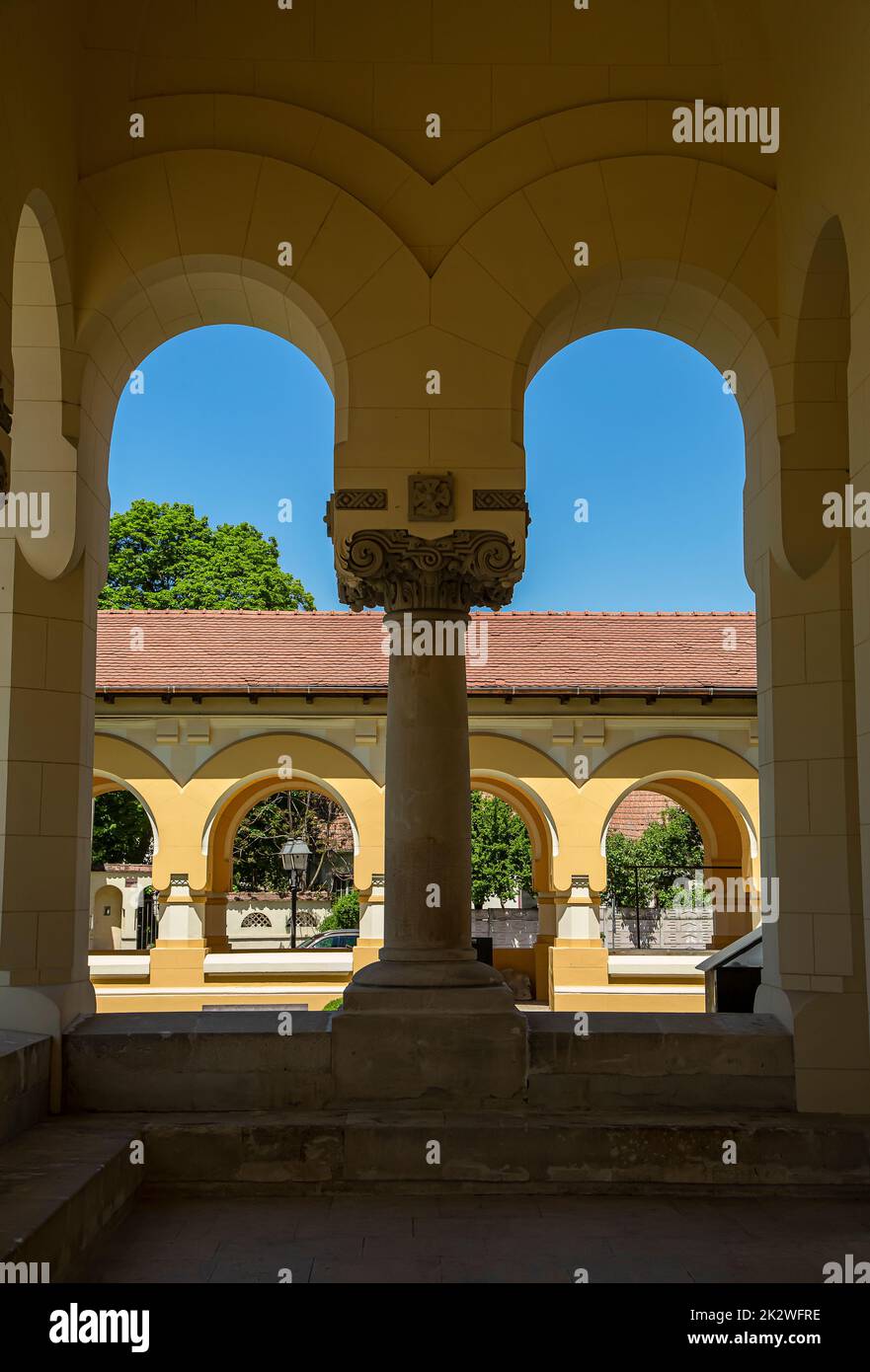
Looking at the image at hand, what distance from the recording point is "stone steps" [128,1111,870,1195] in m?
5.43

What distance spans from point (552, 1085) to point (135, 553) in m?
25.2

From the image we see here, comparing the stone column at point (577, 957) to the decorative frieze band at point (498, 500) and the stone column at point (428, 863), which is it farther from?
the decorative frieze band at point (498, 500)

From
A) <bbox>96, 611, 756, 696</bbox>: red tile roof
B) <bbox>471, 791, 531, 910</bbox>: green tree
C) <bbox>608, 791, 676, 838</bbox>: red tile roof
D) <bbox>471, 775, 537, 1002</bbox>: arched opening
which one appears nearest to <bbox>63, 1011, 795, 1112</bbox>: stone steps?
<bbox>96, 611, 756, 696</bbox>: red tile roof

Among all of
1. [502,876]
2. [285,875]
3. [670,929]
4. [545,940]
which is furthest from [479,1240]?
[502,876]

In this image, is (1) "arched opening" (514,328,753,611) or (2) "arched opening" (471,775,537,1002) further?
(2) "arched opening" (471,775,537,1002)

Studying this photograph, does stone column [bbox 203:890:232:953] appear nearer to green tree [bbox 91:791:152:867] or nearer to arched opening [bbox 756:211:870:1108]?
green tree [bbox 91:791:152:867]

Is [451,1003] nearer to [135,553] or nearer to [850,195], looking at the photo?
[850,195]

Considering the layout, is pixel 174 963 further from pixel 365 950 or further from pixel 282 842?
pixel 282 842

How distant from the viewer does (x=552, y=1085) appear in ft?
19.1

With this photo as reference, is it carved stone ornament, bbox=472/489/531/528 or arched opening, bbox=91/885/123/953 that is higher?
carved stone ornament, bbox=472/489/531/528

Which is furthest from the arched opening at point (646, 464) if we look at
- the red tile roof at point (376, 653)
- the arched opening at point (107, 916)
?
the arched opening at point (107, 916)

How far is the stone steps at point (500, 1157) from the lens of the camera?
5.43 meters

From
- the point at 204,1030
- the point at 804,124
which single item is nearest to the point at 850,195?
the point at 804,124

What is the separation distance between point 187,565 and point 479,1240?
25.9 m
